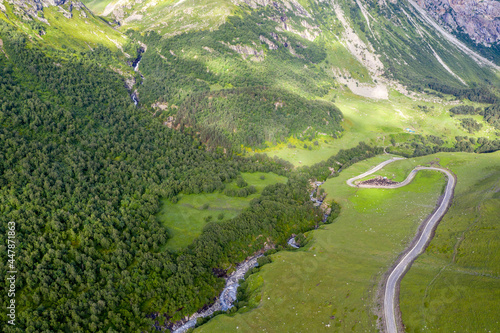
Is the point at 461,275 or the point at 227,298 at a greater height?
the point at 461,275

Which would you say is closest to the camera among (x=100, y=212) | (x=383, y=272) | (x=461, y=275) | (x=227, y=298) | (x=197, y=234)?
(x=461, y=275)

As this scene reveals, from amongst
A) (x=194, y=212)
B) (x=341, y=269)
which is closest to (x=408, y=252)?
(x=341, y=269)

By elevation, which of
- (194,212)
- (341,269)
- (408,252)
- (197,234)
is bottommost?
(197,234)

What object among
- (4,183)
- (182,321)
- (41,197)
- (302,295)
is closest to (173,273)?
(182,321)

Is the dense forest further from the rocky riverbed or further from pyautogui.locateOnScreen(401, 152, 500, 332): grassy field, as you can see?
pyautogui.locateOnScreen(401, 152, 500, 332): grassy field

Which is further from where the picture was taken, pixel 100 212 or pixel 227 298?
pixel 100 212

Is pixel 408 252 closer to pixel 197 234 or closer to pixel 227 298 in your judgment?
pixel 227 298

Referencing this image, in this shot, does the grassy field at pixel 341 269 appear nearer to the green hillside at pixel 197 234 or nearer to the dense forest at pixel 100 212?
the green hillside at pixel 197 234

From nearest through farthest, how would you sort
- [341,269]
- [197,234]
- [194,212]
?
[341,269]
[197,234]
[194,212]

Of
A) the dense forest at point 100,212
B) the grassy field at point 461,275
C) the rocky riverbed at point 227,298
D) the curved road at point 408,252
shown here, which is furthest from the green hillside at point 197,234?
the curved road at point 408,252
